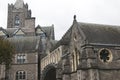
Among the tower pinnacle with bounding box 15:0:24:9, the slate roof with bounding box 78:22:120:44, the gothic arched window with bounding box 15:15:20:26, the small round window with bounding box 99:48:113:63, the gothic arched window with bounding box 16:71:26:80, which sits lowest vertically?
the gothic arched window with bounding box 16:71:26:80

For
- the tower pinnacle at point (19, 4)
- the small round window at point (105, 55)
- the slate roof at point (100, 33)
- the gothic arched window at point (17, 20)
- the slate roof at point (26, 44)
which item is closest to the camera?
the small round window at point (105, 55)

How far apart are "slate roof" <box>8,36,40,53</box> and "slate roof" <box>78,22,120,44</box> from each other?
29.7 m

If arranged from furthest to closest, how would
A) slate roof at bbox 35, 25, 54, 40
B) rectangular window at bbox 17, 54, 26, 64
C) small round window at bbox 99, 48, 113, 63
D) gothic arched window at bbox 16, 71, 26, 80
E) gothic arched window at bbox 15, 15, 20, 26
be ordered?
gothic arched window at bbox 15, 15, 20, 26 → slate roof at bbox 35, 25, 54, 40 → rectangular window at bbox 17, 54, 26, 64 → gothic arched window at bbox 16, 71, 26, 80 → small round window at bbox 99, 48, 113, 63

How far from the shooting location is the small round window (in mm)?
39750

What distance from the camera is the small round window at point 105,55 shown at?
39.8 meters

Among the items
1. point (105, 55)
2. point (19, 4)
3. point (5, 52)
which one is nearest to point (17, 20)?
point (19, 4)

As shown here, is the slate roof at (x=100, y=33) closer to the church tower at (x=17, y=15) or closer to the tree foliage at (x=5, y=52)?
the tree foliage at (x=5, y=52)

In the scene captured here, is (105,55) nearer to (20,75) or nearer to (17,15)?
(20,75)

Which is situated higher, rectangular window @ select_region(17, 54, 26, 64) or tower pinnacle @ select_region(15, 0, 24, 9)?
tower pinnacle @ select_region(15, 0, 24, 9)

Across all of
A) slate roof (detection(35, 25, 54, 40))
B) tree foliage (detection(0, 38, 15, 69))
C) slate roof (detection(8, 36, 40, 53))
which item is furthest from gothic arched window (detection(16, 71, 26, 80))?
tree foliage (detection(0, 38, 15, 69))

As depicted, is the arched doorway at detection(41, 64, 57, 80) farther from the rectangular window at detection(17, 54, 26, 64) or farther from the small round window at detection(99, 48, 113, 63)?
the small round window at detection(99, 48, 113, 63)

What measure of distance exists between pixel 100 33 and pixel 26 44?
34422 millimetres

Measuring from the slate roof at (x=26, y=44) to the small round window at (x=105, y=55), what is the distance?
1307 inches

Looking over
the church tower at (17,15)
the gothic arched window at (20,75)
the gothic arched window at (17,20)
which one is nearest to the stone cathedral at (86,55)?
the gothic arched window at (20,75)
